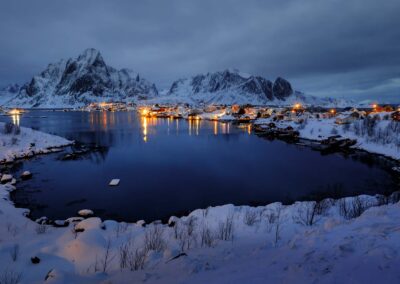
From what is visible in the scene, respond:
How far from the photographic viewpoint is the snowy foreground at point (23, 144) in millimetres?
34391

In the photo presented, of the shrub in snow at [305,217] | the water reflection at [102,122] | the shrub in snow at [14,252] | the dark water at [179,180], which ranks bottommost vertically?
the dark water at [179,180]

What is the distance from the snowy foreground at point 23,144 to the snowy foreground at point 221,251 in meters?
24.2

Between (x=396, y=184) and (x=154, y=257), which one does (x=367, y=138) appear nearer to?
(x=396, y=184)

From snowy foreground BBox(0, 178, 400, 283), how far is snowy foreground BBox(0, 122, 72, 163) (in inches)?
954

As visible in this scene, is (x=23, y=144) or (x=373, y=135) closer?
(x=23, y=144)

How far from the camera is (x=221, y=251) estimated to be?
29.2ft

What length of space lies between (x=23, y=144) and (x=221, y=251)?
4133 centimetres

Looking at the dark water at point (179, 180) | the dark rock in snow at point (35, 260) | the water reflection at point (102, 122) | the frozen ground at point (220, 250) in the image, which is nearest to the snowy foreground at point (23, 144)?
the dark water at point (179, 180)

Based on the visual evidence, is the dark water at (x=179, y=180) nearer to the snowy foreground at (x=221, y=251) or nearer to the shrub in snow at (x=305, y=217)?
the snowy foreground at (x=221, y=251)

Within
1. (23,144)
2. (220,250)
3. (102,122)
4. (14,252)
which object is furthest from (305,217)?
(102,122)

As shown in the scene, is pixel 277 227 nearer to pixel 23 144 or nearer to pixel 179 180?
pixel 179 180

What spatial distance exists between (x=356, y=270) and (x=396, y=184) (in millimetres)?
24711

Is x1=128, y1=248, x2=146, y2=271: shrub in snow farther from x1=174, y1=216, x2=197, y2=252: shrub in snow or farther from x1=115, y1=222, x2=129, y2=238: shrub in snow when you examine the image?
x1=115, y1=222, x2=129, y2=238: shrub in snow

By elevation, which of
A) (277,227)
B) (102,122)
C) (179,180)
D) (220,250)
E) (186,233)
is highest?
(102,122)
